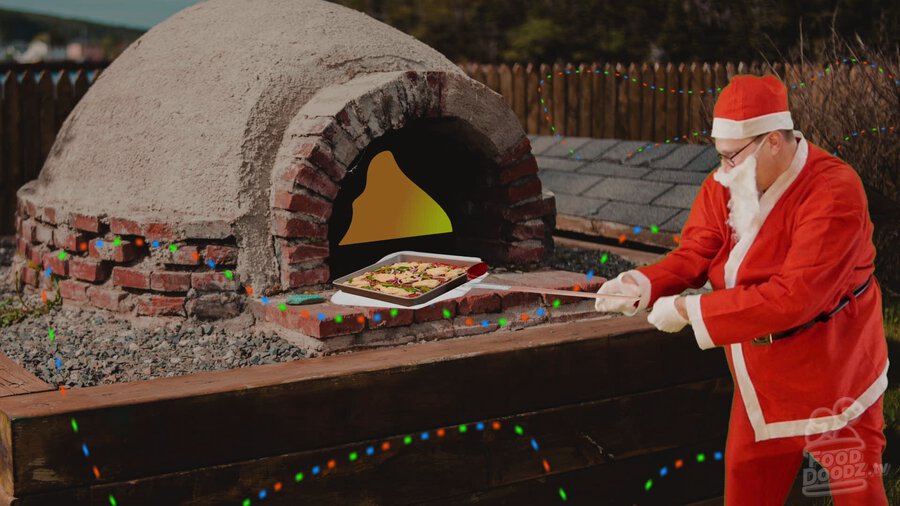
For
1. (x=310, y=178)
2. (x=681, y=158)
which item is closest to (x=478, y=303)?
(x=310, y=178)

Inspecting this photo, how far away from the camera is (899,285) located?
6398 millimetres

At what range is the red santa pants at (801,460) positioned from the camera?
8.95ft

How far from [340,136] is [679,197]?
2495 mm

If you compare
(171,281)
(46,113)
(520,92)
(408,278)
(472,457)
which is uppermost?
(520,92)

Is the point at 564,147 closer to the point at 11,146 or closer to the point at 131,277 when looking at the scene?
the point at 131,277

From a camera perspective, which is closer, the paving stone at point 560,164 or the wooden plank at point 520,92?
the paving stone at point 560,164

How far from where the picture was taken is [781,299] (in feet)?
8.13

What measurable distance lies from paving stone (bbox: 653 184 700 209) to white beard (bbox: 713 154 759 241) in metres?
3.01

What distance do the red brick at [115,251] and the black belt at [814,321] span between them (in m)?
2.63

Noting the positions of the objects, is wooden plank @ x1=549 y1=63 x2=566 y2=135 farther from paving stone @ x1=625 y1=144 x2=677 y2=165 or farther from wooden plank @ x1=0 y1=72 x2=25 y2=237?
wooden plank @ x1=0 y1=72 x2=25 y2=237

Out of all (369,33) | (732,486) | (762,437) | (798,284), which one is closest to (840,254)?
(798,284)

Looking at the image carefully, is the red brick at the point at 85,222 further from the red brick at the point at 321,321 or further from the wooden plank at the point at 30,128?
the wooden plank at the point at 30,128

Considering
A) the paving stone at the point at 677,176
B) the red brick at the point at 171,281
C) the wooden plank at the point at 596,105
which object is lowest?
the red brick at the point at 171,281

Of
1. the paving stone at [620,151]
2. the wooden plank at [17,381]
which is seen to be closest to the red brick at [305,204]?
the wooden plank at [17,381]
